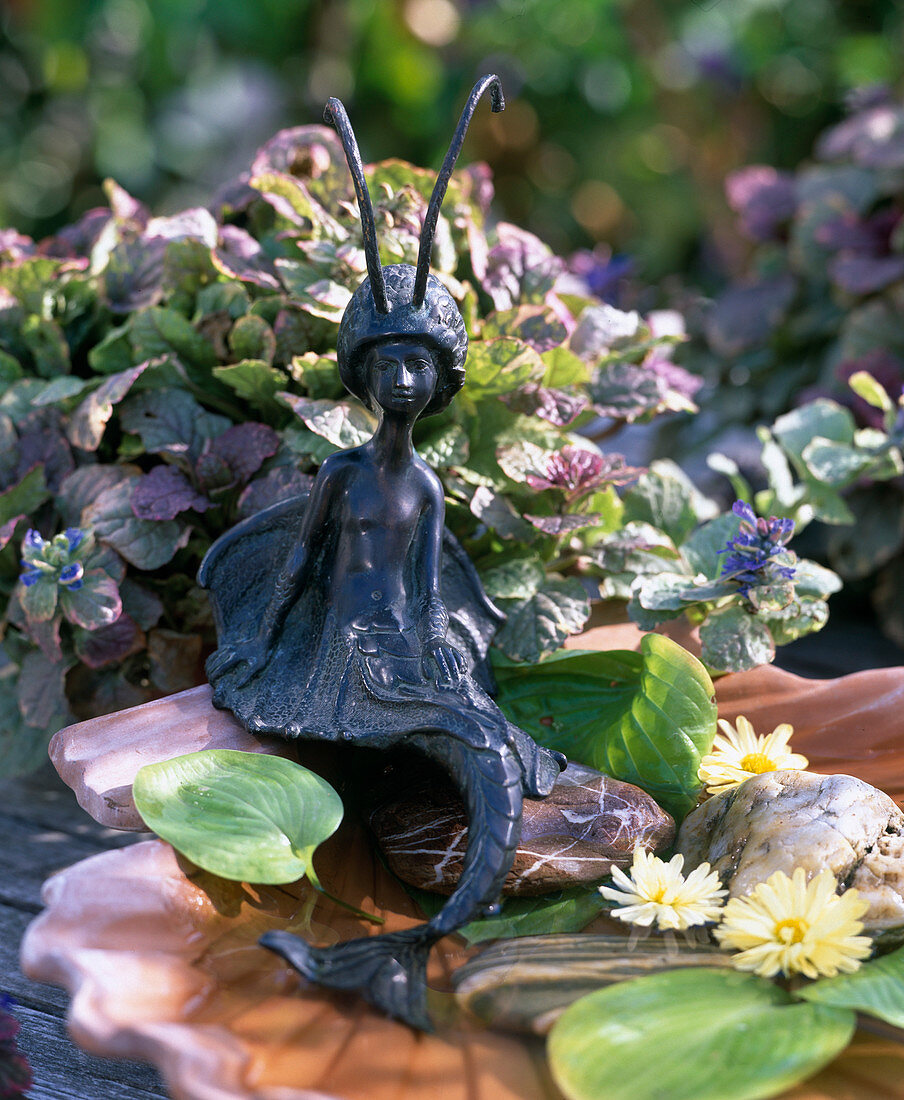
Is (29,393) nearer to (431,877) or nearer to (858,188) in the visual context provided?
(431,877)

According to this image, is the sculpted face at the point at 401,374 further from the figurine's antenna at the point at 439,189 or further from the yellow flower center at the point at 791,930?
the yellow flower center at the point at 791,930

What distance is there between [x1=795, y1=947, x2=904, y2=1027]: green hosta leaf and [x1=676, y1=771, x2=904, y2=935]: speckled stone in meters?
0.06

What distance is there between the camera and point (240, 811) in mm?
862

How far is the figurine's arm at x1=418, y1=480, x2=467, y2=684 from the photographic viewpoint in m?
0.95

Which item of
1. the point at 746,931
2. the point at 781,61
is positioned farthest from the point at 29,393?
the point at 781,61

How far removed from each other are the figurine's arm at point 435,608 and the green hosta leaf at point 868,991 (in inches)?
15.3

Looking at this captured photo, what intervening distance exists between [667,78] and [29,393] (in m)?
3.29

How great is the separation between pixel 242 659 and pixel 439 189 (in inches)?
19.3

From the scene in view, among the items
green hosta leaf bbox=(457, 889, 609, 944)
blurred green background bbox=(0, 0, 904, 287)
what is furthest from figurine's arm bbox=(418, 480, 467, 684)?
blurred green background bbox=(0, 0, 904, 287)

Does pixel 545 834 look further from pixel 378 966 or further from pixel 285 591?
pixel 285 591

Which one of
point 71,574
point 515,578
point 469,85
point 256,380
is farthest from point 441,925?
point 469,85

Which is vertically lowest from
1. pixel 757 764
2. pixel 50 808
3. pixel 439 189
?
pixel 50 808

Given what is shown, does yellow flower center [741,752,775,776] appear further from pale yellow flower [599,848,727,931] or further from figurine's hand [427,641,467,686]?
figurine's hand [427,641,467,686]

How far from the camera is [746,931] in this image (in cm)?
80
